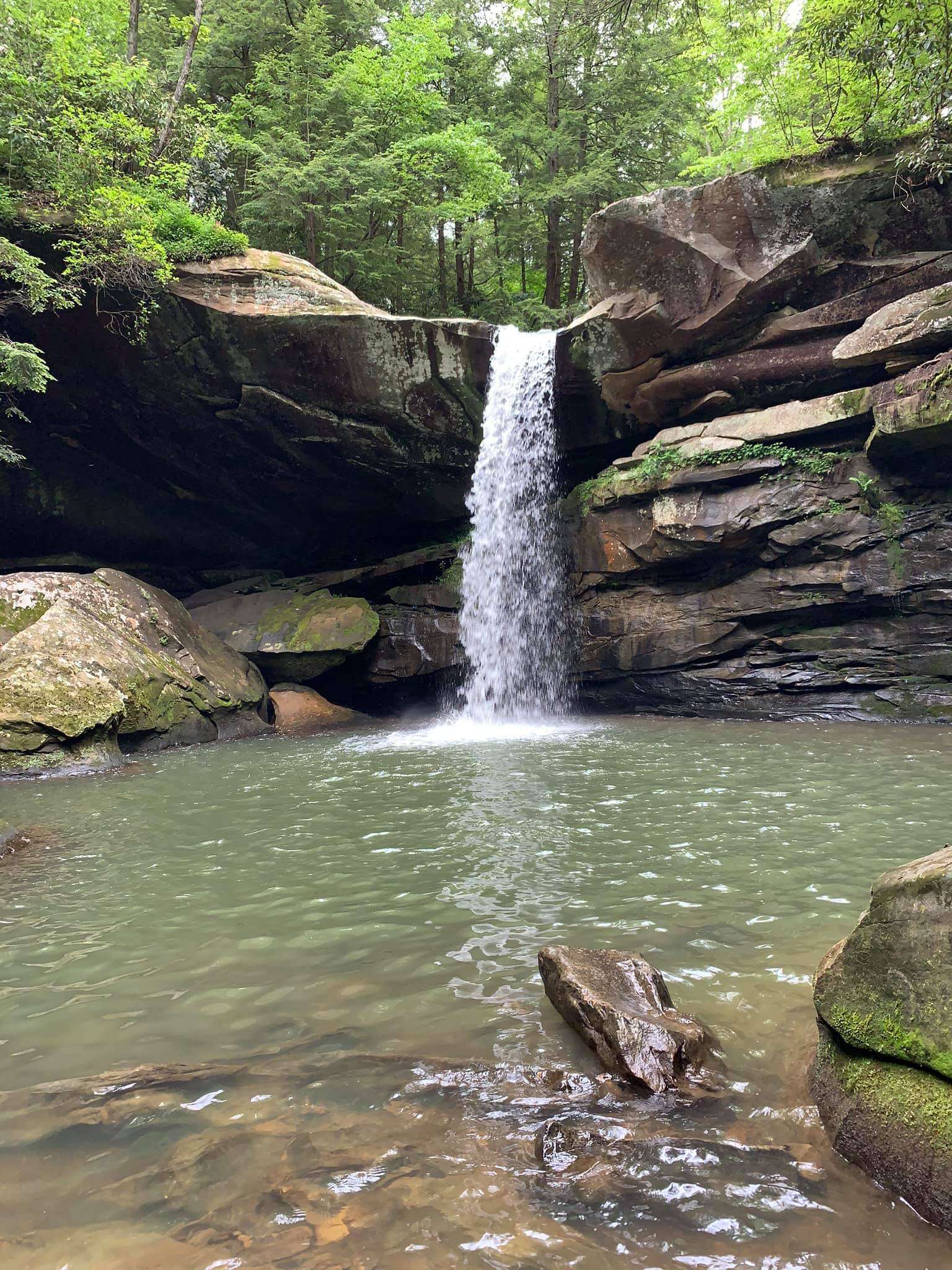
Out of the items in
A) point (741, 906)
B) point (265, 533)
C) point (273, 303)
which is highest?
point (273, 303)

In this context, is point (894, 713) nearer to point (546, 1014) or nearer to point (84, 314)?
point (546, 1014)

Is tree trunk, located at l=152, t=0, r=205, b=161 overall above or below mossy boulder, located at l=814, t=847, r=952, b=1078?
above

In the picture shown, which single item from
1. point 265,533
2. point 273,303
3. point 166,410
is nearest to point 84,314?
point 166,410

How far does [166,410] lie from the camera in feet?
50.2

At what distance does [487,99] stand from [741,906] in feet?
83.3

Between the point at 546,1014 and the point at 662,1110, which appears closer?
the point at 662,1110

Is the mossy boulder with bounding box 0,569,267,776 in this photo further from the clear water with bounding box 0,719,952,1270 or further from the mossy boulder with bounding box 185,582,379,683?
the clear water with bounding box 0,719,952,1270

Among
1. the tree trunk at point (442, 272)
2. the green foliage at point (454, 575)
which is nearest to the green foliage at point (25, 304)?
the green foliage at point (454, 575)

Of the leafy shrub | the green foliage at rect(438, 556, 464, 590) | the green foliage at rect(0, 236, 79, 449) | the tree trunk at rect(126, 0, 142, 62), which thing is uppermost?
the tree trunk at rect(126, 0, 142, 62)

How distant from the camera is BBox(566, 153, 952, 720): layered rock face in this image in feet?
38.7

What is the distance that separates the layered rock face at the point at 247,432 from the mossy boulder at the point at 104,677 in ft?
13.1

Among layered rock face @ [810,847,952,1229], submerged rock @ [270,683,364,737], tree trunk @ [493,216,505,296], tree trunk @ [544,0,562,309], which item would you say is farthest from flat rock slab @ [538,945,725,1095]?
tree trunk @ [493,216,505,296]

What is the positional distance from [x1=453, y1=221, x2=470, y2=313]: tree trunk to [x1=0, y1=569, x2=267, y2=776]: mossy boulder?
13.7 meters

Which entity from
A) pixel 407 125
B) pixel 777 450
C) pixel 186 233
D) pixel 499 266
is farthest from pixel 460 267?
pixel 777 450
